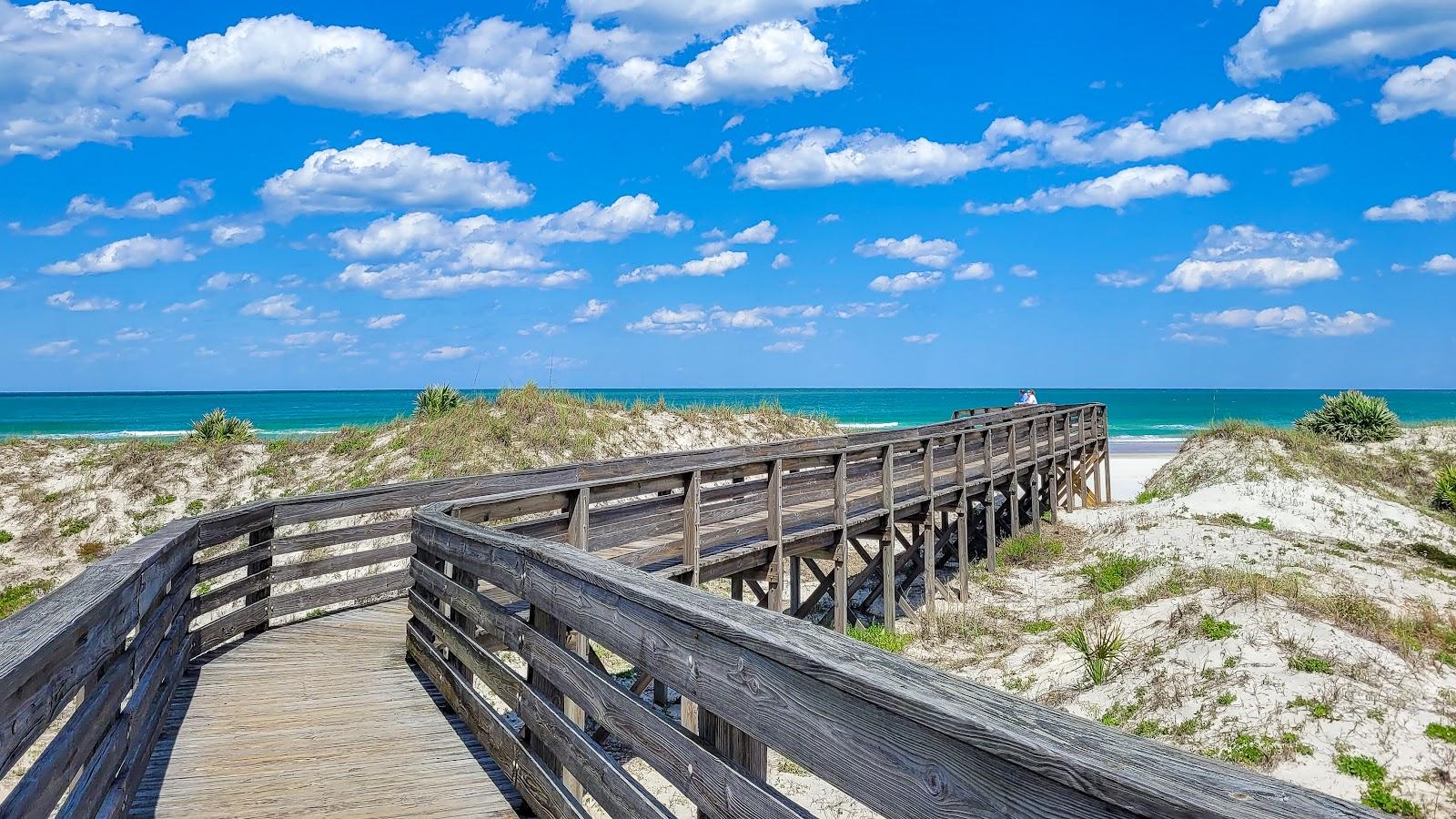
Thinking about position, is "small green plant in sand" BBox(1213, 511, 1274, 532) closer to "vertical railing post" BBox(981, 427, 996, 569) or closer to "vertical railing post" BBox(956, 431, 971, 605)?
"vertical railing post" BBox(981, 427, 996, 569)

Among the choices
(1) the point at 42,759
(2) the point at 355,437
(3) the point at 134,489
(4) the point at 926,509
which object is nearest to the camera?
(1) the point at 42,759

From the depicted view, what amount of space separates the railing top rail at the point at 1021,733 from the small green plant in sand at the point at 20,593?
Answer: 17.6 meters

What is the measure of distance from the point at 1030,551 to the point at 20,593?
61.8ft

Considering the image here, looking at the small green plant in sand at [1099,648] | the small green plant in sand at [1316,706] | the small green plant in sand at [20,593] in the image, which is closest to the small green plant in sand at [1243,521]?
the small green plant in sand at [1099,648]

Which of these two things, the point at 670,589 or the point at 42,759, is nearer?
the point at 42,759

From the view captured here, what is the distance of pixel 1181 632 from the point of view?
8961mm

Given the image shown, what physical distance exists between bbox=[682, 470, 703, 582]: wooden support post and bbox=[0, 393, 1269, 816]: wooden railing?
2cm

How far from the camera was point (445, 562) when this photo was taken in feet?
21.4

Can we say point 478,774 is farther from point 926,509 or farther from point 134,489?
point 134,489

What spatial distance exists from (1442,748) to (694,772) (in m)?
6.06

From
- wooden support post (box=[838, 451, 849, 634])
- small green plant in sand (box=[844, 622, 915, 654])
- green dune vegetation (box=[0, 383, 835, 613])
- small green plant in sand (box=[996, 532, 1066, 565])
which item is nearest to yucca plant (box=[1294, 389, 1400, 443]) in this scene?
small green plant in sand (box=[996, 532, 1066, 565])

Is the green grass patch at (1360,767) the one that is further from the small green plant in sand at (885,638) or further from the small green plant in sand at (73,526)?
the small green plant in sand at (73,526)

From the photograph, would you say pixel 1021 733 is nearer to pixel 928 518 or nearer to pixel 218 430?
pixel 928 518

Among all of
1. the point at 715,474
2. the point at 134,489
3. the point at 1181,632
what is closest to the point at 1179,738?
the point at 1181,632
